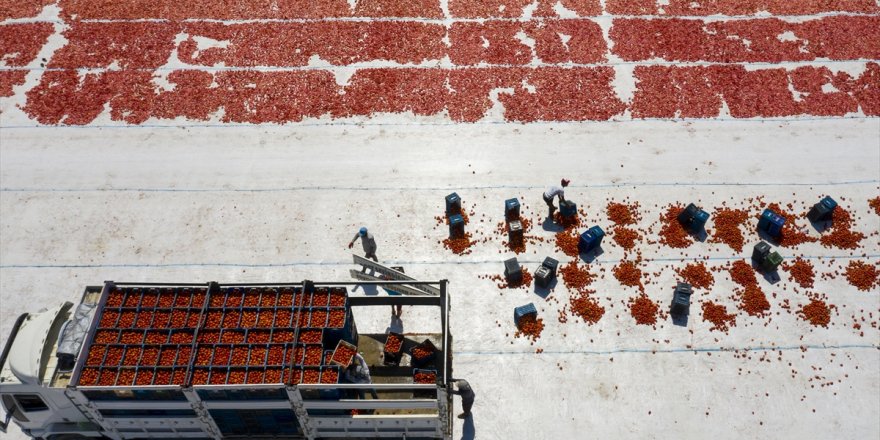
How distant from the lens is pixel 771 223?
2372cm

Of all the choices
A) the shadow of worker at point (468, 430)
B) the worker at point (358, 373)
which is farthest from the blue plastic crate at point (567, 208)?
the worker at point (358, 373)

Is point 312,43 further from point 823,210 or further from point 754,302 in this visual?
point 823,210

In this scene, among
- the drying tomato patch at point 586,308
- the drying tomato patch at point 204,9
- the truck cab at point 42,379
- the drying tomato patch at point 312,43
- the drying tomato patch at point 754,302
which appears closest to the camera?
the truck cab at point 42,379

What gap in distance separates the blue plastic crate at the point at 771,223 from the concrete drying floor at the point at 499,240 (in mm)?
587

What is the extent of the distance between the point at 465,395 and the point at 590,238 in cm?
845

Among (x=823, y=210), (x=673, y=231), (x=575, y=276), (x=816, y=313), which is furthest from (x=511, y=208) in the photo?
(x=823, y=210)

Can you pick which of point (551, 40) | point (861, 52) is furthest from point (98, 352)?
point (861, 52)

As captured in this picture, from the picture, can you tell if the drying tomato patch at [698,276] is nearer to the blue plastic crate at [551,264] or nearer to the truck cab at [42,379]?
the blue plastic crate at [551,264]

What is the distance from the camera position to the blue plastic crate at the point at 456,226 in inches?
940

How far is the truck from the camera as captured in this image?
15688 millimetres

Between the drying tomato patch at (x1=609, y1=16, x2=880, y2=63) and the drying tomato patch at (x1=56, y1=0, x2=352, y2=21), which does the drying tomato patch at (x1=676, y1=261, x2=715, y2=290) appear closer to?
the drying tomato patch at (x1=609, y1=16, x2=880, y2=63)

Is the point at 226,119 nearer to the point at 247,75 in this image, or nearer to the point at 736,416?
the point at 247,75

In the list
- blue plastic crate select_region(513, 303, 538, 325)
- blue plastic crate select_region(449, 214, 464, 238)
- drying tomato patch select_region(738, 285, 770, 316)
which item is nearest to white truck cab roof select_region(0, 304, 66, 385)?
blue plastic crate select_region(449, 214, 464, 238)

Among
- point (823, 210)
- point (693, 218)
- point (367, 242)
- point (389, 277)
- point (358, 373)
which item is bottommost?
point (358, 373)
